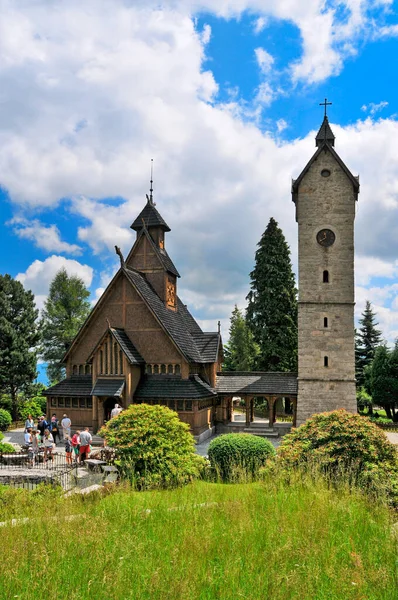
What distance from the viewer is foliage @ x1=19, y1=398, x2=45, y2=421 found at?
3512 cm

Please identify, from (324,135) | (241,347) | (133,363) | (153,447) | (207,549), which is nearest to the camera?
(207,549)

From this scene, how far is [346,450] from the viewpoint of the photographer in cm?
1193

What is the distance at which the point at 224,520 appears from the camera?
317 inches

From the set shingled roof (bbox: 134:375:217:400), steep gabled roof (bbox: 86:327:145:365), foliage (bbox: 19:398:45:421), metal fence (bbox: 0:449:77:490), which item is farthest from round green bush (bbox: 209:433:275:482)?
foliage (bbox: 19:398:45:421)

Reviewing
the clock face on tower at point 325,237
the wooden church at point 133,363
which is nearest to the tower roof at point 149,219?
the wooden church at point 133,363

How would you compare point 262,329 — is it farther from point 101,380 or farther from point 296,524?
point 296,524

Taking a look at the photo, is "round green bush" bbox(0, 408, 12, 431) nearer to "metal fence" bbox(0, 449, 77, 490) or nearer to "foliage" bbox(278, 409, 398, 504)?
"metal fence" bbox(0, 449, 77, 490)

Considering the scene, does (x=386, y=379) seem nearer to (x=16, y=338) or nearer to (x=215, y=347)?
(x=215, y=347)

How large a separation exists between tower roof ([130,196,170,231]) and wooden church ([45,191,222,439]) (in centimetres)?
331

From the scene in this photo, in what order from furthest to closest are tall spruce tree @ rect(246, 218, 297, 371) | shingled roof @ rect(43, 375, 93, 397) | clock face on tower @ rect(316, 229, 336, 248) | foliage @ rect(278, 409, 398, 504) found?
tall spruce tree @ rect(246, 218, 297, 371)
clock face on tower @ rect(316, 229, 336, 248)
shingled roof @ rect(43, 375, 93, 397)
foliage @ rect(278, 409, 398, 504)

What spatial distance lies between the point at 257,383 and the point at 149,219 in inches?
515

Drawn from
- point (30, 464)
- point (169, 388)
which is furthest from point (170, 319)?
point (30, 464)

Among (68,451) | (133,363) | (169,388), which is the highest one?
(133,363)

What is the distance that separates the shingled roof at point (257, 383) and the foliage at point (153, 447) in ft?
49.6
